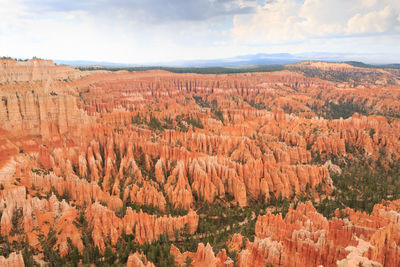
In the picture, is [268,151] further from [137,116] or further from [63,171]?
[63,171]

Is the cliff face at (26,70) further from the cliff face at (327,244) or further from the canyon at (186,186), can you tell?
the cliff face at (327,244)

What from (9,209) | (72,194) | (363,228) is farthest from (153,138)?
(363,228)

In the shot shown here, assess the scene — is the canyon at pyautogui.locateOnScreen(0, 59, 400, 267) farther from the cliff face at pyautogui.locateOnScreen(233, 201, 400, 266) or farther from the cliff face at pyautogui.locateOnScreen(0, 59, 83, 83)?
the cliff face at pyautogui.locateOnScreen(0, 59, 83, 83)

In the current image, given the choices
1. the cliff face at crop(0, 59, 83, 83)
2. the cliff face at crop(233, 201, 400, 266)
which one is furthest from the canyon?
the cliff face at crop(0, 59, 83, 83)

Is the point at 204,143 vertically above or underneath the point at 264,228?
above

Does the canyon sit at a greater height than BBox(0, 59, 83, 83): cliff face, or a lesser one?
lesser

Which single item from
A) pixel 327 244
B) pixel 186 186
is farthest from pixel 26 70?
pixel 327 244

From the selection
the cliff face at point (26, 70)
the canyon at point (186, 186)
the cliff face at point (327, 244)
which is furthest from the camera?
the cliff face at point (26, 70)

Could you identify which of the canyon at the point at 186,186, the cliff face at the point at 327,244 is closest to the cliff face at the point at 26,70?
the canyon at the point at 186,186
